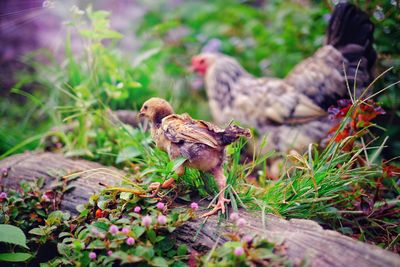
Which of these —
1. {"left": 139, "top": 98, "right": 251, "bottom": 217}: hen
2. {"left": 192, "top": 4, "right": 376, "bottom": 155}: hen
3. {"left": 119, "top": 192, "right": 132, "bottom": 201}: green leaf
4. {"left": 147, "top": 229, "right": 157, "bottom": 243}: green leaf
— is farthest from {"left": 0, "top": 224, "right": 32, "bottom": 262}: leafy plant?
{"left": 192, "top": 4, "right": 376, "bottom": 155}: hen

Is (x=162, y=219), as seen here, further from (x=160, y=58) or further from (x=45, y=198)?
(x=160, y=58)

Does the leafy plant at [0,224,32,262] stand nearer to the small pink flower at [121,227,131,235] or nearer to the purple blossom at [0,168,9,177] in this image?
the small pink flower at [121,227,131,235]

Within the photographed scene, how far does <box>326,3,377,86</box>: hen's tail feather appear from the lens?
9.38ft

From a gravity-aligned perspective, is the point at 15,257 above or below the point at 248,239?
below

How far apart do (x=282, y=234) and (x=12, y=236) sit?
1.28m

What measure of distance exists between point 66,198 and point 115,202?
47 cm

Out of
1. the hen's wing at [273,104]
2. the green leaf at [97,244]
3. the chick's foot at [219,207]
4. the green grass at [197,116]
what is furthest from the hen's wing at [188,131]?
the hen's wing at [273,104]

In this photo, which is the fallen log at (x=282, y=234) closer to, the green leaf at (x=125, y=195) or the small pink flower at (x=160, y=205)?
the small pink flower at (x=160, y=205)

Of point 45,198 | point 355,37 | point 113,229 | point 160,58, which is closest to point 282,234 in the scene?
point 113,229

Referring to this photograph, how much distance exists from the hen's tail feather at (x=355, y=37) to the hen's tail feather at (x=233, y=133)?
1.63m

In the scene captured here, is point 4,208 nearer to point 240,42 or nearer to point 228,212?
point 228,212

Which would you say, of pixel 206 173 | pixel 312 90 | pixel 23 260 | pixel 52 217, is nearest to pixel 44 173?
pixel 52 217

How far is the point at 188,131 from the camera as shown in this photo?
1.76m

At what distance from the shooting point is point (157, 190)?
6.12ft
